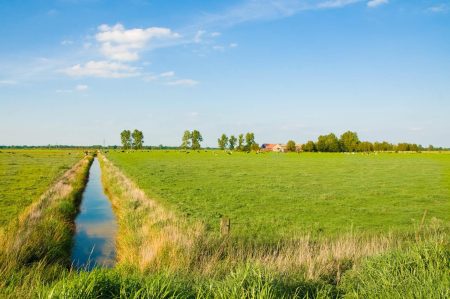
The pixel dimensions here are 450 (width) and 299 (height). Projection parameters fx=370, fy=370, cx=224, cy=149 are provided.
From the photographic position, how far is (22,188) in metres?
30.3

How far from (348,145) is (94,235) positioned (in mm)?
185499

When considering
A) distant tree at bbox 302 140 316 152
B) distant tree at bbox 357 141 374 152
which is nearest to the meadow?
distant tree at bbox 302 140 316 152

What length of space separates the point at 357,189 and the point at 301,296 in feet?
85.1

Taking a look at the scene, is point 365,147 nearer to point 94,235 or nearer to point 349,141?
point 349,141

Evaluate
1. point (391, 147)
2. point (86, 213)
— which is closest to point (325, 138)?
point (391, 147)

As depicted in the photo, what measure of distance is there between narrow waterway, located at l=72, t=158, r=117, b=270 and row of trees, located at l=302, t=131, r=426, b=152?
16718 cm

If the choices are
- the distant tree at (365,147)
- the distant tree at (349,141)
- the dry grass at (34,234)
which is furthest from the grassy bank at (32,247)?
the distant tree at (365,147)

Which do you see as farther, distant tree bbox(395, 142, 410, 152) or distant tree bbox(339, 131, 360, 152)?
distant tree bbox(339, 131, 360, 152)

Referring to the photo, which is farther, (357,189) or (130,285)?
(357,189)

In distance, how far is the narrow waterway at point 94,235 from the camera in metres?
13.2

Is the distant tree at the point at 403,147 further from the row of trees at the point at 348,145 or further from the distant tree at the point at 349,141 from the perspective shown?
the distant tree at the point at 349,141

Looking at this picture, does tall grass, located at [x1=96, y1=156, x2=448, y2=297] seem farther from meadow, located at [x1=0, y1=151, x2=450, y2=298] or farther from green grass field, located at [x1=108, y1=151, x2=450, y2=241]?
green grass field, located at [x1=108, y1=151, x2=450, y2=241]

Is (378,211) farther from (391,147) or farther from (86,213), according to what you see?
(391,147)

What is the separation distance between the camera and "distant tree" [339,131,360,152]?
617 feet
